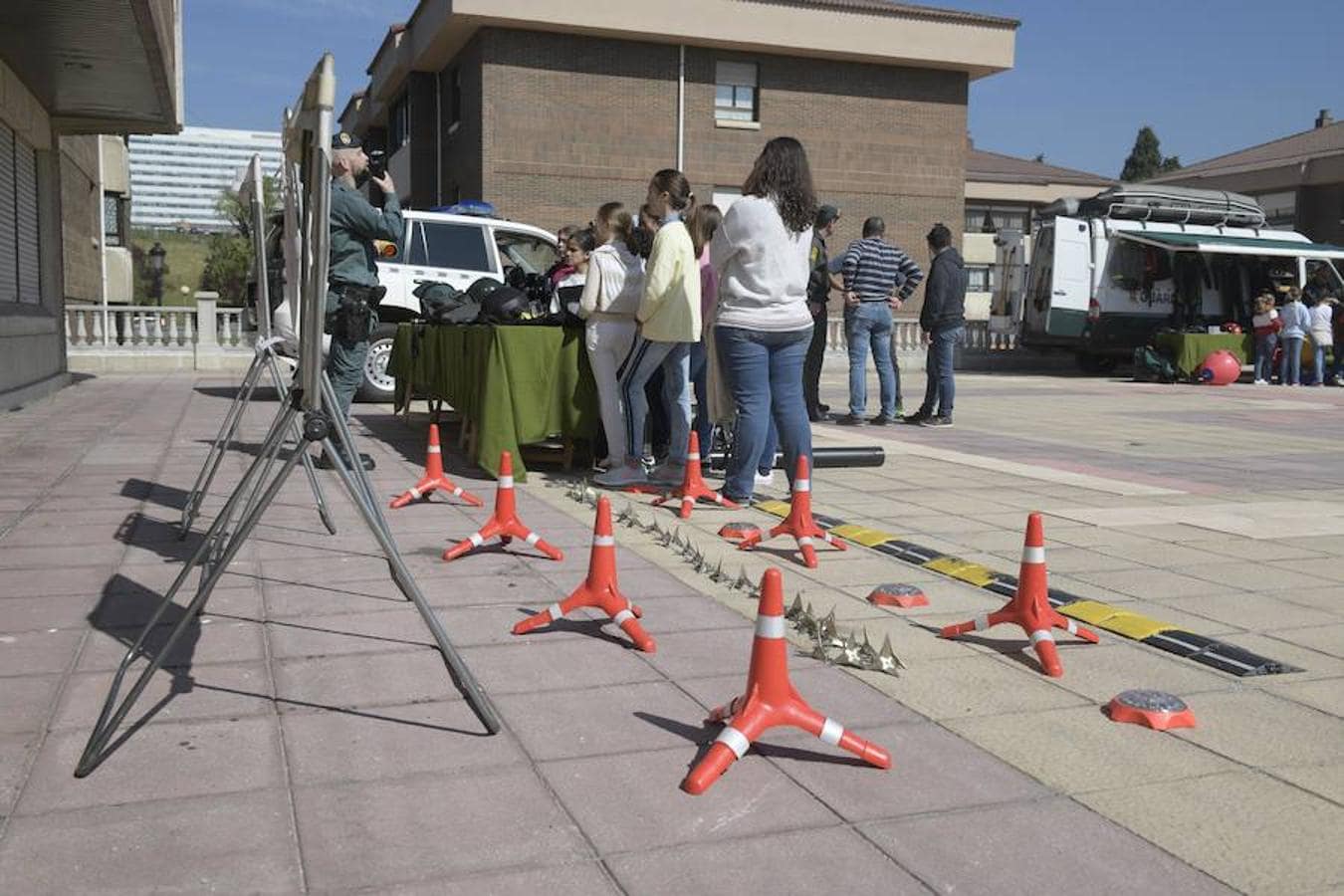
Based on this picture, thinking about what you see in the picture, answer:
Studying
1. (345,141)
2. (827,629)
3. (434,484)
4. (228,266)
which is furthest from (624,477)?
(228,266)

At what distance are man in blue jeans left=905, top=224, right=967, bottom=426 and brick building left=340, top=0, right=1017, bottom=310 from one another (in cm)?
1744

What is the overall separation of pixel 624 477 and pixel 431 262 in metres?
6.74

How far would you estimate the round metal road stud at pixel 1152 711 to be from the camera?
12.1ft

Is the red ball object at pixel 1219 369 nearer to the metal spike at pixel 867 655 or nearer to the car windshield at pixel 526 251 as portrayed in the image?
the car windshield at pixel 526 251

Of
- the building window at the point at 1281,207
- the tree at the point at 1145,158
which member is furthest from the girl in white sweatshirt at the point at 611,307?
the tree at the point at 1145,158

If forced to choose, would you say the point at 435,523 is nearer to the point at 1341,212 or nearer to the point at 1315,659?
the point at 1315,659

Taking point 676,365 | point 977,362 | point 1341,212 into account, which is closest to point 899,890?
point 676,365

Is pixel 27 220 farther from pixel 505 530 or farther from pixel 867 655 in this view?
pixel 867 655

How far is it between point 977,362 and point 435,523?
21769mm

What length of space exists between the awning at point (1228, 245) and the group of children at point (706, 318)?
16.9 m

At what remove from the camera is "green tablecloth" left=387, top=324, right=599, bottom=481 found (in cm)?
823

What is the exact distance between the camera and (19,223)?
15.7 meters

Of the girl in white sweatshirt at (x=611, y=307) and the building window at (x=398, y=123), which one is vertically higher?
the building window at (x=398, y=123)

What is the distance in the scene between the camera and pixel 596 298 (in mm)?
A: 8000
